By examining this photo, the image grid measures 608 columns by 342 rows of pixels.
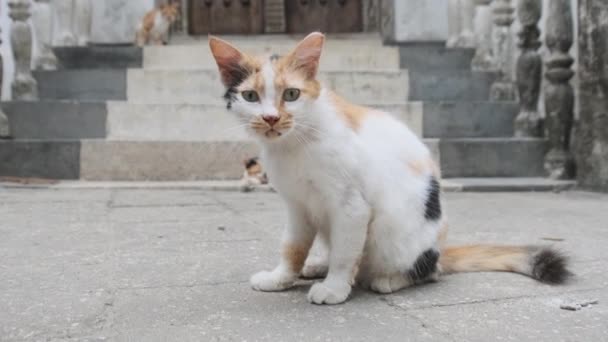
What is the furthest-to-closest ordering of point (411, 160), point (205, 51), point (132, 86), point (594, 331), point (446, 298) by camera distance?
point (205, 51) → point (132, 86) → point (411, 160) → point (446, 298) → point (594, 331)

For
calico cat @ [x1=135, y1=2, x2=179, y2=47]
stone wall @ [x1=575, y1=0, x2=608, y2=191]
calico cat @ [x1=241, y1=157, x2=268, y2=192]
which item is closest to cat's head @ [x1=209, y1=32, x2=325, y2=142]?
calico cat @ [x1=241, y1=157, x2=268, y2=192]

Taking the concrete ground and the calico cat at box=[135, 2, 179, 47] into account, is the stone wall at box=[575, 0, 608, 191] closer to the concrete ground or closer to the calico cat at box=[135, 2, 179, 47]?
the concrete ground

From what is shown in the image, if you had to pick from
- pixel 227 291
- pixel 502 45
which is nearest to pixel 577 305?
pixel 227 291

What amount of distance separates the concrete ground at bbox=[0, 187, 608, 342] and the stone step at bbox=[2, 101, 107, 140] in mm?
1632

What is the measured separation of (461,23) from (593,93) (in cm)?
222

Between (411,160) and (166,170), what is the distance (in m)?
2.90

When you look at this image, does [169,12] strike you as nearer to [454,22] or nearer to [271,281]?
[454,22]

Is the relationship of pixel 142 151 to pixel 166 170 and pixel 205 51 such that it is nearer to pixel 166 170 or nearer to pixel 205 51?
pixel 166 170

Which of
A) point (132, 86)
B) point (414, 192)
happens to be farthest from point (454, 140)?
point (414, 192)

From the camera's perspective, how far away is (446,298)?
4.99 feet

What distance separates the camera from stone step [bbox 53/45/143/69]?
5.18 m

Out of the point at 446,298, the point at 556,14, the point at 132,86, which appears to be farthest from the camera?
the point at 132,86

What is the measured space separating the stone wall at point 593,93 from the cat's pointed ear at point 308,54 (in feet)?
8.70

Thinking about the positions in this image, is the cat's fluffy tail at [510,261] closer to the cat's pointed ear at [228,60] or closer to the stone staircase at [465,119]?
the cat's pointed ear at [228,60]
